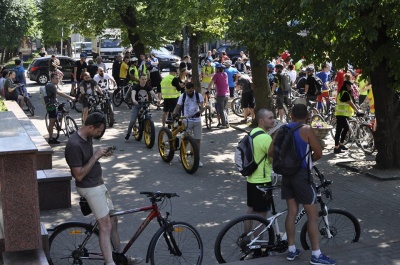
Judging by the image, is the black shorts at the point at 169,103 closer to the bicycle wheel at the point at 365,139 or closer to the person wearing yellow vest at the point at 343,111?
the person wearing yellow vest at the point at 343,111

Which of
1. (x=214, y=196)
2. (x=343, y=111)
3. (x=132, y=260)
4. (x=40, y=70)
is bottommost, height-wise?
(x=214, y=196)

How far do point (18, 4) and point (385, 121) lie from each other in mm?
39569

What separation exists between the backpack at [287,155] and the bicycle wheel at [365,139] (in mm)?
8186

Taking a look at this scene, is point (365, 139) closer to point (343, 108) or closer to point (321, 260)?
point (343, 108)

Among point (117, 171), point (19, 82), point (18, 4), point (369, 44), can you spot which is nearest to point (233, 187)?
point (117, 171)

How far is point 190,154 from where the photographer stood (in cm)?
1396

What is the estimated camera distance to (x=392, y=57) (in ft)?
41.7

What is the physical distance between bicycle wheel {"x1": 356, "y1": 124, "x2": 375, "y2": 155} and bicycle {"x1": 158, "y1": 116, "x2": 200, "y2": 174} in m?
3.91

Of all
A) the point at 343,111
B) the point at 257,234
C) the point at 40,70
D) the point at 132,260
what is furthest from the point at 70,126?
the point at 40,70

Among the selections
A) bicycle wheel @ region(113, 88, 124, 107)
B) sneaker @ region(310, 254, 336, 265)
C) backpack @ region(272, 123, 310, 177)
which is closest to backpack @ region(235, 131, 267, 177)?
backpack @ region(272, 123, 310, 177)

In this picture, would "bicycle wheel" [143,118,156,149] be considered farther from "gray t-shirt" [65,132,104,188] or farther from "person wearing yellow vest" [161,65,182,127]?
"gray t-shirt" [65,132,104,188]

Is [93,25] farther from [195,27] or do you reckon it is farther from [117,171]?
[117,171]

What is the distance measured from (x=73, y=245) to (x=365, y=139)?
9614 mm

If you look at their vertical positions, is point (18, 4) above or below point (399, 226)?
above
